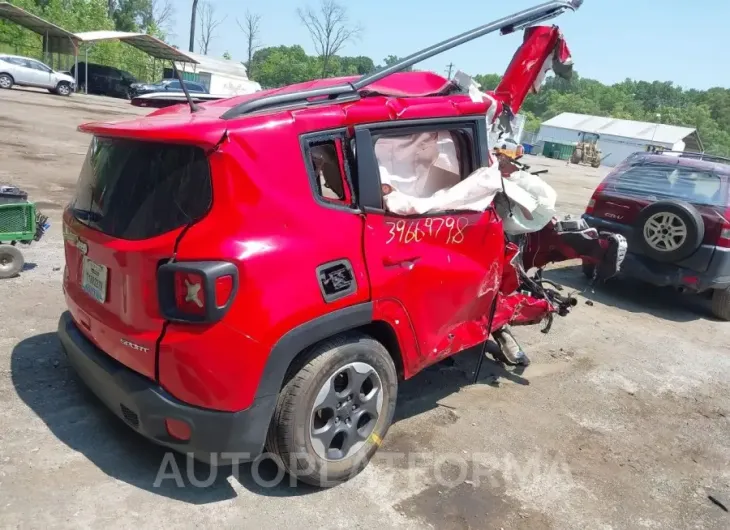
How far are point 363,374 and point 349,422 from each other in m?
0.26

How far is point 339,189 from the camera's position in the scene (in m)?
3.00

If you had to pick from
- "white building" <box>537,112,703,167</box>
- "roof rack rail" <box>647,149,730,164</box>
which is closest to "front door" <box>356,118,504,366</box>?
"roof rack rail" <box>647,149,730,164</box>

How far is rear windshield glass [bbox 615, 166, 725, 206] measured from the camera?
22.4 feet

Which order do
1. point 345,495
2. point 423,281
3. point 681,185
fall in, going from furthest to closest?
point 681,185 → point 423,281 → point 345,495

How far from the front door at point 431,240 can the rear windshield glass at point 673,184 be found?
4.12 metres

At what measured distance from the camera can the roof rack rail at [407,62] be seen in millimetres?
2895

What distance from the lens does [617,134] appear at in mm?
58938

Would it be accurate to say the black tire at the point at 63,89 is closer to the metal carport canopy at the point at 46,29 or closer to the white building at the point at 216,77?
the metal carport canopy at the point at 46,29

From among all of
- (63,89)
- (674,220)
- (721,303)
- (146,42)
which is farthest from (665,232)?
(146,42)

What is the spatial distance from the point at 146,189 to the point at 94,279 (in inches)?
23.0

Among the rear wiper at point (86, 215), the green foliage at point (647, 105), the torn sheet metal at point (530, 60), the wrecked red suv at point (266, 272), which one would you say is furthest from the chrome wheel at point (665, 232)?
the green foliage at point (647, 105)

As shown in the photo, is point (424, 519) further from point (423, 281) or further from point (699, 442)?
point (699, 442)

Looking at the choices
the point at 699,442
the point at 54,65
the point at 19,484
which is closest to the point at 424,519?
the point at 19,484

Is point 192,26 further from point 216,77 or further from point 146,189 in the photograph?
point 146,189
